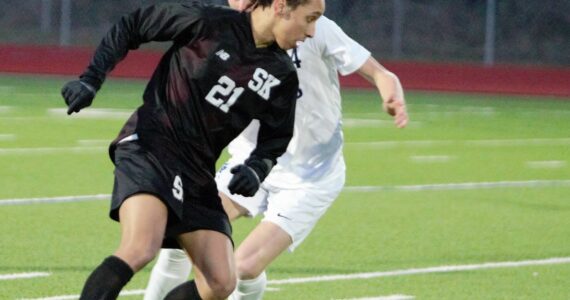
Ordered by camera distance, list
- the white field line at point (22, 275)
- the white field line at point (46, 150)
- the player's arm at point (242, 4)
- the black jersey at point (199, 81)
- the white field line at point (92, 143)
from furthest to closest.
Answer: the white field line at point (92, 143) < the white field line at point (46, 150) < the white field line at point (22, 275) < the player's arm at point (242, 4) < the black jersey at point (199, 81)

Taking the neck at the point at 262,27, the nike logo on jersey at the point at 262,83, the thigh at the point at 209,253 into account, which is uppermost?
the neck at the point at 262,27

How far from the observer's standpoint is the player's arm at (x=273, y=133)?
19.1 ft

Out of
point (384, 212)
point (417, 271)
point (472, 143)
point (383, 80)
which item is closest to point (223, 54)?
point (383, 80)

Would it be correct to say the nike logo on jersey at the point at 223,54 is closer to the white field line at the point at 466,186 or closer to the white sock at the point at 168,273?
the white sock at the point at 168,273

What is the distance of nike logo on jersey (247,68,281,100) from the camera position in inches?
228

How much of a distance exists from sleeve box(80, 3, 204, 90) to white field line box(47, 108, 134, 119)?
11.7 m

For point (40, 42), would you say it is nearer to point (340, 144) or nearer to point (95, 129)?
point (95, 129)

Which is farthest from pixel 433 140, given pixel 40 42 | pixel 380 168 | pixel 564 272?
pixel 40 42

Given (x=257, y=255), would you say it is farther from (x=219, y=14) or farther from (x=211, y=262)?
(x=219, y=14)

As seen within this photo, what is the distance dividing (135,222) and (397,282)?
312 centimetres

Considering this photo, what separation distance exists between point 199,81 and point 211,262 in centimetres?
68

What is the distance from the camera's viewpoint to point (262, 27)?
5.82 metres

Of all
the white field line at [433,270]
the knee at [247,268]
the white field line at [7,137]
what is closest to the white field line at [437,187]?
the white field line at [433,270]

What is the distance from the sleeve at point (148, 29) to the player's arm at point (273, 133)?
42cm
